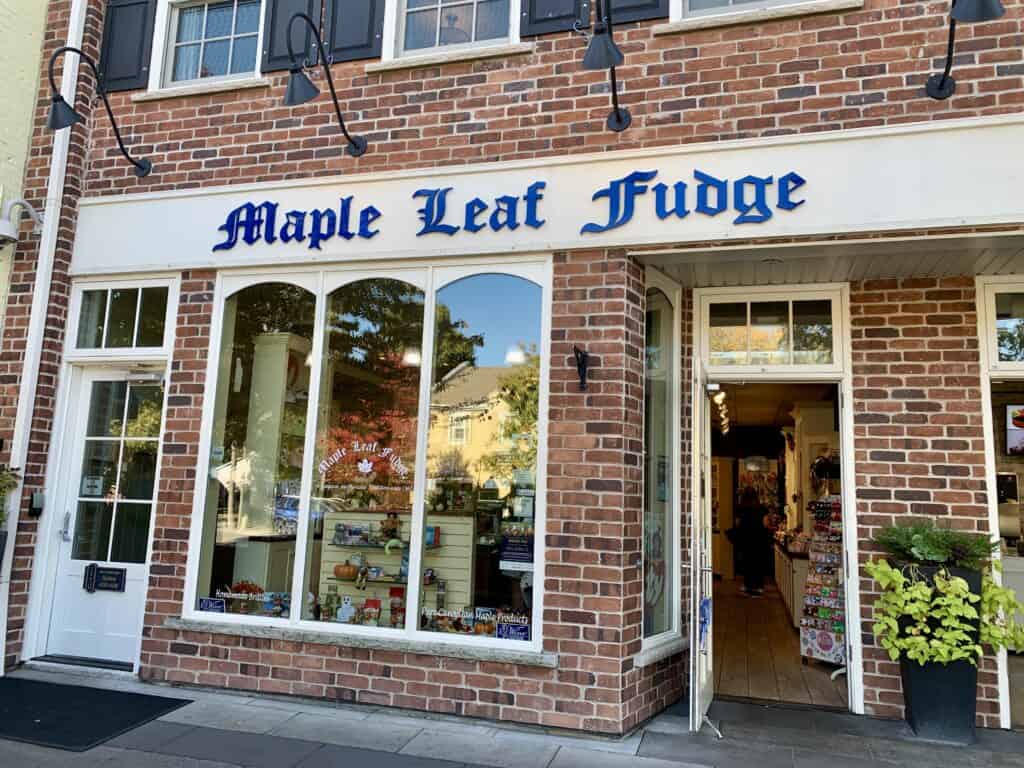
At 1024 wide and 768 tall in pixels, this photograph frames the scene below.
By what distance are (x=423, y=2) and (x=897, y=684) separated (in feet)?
19.9

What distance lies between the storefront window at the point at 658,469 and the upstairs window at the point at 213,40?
3987 millimetres

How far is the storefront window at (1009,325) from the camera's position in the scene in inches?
201

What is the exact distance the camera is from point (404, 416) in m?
5.45

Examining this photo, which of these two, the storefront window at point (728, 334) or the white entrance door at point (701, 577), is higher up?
the storefront window at point (728, 334)

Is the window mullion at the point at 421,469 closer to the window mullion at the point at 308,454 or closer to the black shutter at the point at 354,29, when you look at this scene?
the window mullion at the point at 308,454

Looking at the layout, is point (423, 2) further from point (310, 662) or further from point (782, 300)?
point (310, 662)

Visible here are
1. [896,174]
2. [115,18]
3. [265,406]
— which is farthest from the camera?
[115,18]

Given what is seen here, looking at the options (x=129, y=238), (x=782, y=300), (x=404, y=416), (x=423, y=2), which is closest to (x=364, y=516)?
(x=404, y=416)

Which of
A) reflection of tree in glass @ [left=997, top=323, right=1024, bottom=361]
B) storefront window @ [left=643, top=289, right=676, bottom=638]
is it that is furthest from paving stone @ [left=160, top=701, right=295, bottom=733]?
reflection of tree in glass @ [left=997, top=323, right=1024, bottom=361]

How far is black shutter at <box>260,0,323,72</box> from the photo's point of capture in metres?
5.98

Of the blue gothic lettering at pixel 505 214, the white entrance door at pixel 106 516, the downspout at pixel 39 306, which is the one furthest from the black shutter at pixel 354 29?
the white entrance door at pixel 106 516

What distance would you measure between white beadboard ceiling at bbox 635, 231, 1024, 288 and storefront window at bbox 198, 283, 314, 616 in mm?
2800

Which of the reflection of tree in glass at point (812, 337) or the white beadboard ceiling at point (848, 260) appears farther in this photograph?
the reflection of tree in glass at point (812, 337)

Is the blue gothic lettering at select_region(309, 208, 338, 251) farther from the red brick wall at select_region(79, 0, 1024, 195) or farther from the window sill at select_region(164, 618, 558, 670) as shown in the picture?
the window sill at select_region(164, 618, 558, 670)
